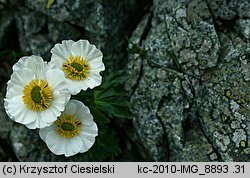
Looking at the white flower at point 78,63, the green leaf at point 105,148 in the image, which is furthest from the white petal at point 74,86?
the green leaf at point 105,148

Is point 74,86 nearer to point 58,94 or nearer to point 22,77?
point 58,94

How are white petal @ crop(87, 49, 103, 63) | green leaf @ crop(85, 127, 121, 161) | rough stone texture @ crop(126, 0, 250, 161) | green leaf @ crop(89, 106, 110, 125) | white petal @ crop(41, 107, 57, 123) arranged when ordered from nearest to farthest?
white petal @ crop(41, 107, 57, 123)
white petal @ crop(87, 49, 103, 63)
green leaf @ crop(89, 106, 110, 125)
rough stone texture @ crop(126, 0, 250, 161)
green leaf @ crop(85, 127, 121, 161)

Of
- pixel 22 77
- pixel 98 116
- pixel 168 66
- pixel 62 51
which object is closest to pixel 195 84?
pixel 168 66

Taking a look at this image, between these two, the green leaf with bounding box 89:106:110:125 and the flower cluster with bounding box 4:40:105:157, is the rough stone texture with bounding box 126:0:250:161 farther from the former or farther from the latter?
the flower cluster with bounding box 4:40:105:157

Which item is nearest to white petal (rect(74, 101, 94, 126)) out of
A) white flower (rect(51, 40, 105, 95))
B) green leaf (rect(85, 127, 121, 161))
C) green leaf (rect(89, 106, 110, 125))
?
white flower (rect(51, 40, 105, 95))

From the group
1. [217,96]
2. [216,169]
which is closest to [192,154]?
[216,169]

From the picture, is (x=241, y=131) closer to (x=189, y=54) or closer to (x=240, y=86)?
(x=240, y=86)
